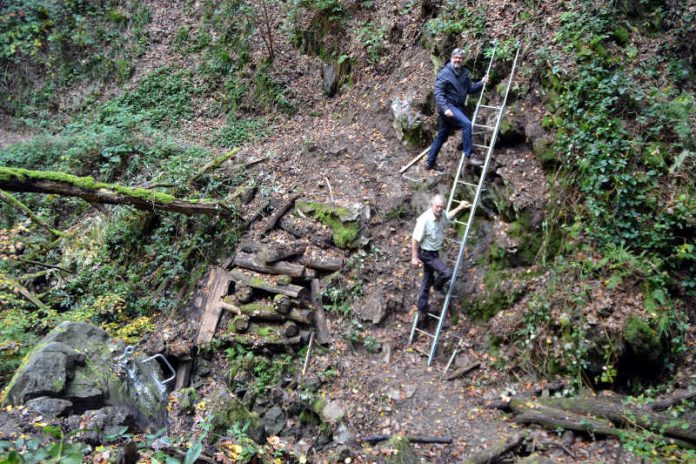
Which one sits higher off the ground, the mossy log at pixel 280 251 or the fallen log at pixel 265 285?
the mossy log at pixel 280 251

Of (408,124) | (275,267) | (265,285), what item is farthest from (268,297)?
(408,124)

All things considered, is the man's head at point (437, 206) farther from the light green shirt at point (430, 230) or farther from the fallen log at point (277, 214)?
the fallen log at point (277, 214)

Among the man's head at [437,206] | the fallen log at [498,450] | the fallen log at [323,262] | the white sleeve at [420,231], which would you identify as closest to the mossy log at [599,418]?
the fallen log at [498,450]

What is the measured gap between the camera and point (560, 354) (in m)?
7.22

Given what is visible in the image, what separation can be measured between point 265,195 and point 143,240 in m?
3.43

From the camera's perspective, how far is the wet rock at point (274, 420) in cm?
770

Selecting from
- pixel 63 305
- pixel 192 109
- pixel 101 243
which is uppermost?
pixel 192 109

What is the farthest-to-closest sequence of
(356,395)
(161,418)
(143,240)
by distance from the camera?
(143,240), (356,395), (161,418)

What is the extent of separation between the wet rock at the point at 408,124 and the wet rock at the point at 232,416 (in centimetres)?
646

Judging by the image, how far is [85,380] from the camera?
5.84m

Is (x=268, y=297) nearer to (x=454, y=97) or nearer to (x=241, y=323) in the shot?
(x=241, y=323)

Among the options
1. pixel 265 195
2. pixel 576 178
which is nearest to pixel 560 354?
pixel 576 178

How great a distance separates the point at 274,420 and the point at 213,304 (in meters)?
2.60

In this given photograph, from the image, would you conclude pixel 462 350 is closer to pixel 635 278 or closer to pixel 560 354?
pixel 560 354
